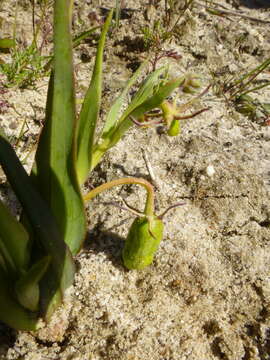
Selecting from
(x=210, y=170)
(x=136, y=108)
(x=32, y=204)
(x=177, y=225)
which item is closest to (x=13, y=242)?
(x=32, y=204)

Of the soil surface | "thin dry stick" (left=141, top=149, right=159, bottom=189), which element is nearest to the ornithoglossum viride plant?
the soil surface

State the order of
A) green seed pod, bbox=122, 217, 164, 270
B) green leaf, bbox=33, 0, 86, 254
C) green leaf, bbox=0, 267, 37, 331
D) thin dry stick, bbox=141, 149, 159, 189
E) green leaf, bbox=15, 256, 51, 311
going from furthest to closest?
thin dry stick, bbox=141, 149, 159, 189, green seed pod, bbox=122, 217, 164, 270, green leaf, bbox=0, 267, 37, 331, green leaf, bbox=15, 256, 51, 311, green leaf, bbox=33, 0, 86, 254

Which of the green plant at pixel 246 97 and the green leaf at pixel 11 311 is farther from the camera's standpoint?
the green plant at pixel 246 97

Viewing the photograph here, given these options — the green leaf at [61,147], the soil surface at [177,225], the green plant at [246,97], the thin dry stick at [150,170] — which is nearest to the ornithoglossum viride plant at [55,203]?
the green leaf at [61,147]

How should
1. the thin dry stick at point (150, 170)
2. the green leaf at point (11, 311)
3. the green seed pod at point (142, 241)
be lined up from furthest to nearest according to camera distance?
the thin dry stick at point (150, 170) < the green seed pod at point (142, 241) < the green leaf at point (11, 311)

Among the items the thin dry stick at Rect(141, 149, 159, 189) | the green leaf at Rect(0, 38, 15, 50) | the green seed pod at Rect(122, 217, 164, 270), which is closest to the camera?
the green seed pod at Rect(122, 217, 164, 270)

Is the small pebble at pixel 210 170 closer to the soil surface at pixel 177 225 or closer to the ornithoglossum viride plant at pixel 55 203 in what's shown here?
the soil surface at pixel 177 225

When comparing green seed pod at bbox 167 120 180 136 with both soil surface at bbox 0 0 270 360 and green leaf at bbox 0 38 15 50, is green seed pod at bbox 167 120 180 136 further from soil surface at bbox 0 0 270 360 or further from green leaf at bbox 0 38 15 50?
green leaf at bbox 0 38 15 50

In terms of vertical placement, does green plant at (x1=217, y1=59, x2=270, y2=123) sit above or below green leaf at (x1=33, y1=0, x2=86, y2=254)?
below
